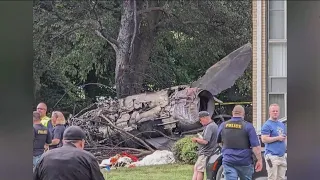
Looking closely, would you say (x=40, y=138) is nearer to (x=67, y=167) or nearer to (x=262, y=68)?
(x=67, y=167)

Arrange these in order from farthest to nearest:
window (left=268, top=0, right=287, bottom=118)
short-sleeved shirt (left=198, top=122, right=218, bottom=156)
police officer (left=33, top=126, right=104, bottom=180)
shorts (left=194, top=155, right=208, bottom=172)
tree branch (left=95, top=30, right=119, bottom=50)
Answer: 1. tree branch (left=95, top=30, right=119, bottom=50)
2. window (left=268, top=0, right=287, bottom=118)
3. shorts (left=194, top=155, right=208, bottom=172)
4. short-sleeved shirt (left=198, top=122, right=218, bottom=156)
5. police officer (left=33, top=126, right=104, bottom=180)

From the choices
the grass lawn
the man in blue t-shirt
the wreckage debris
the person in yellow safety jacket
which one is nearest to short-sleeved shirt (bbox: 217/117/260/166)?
the man in blue t-shirt

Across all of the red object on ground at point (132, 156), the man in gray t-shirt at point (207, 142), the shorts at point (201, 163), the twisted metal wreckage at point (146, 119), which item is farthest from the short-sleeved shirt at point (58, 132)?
the twisted metal wreckage at point (146, 119)

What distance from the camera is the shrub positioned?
9740mm

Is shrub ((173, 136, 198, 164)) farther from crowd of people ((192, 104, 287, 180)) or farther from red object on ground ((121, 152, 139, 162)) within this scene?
crowd of people ((192, 104, 287, 180))

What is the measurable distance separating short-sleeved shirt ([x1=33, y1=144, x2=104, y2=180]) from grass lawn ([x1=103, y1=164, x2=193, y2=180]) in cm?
577

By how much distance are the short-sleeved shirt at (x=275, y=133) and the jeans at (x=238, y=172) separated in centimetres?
40

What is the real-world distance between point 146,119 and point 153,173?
3.24 meters

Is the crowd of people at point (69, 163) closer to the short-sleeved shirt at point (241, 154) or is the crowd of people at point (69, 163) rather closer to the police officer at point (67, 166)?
the police officer at point (67, 166)

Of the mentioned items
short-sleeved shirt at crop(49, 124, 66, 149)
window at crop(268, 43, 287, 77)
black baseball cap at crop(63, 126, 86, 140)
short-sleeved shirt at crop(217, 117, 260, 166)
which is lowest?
short-sleeved shirt at crop(217, 117, 260, 166)

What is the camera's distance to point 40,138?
20.9 ft

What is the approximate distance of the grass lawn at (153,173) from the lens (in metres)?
8.99
